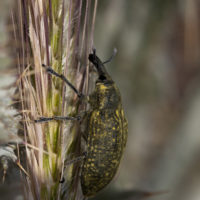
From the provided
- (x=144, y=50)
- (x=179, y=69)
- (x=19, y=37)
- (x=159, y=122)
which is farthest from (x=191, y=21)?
(x=19, y=37)

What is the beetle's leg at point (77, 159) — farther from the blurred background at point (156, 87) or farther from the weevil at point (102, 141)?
the blurred background at point (156, 87)

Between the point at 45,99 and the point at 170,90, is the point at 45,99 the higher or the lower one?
the higher one

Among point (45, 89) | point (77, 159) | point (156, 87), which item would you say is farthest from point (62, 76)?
point (156, 87)

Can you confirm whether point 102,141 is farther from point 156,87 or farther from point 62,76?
point 156,87

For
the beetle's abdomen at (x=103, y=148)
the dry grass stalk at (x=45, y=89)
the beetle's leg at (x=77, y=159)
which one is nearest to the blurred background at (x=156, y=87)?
the beetle's abdomen at (x=103, y=148)

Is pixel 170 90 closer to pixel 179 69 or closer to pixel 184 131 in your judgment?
pixel 179 69

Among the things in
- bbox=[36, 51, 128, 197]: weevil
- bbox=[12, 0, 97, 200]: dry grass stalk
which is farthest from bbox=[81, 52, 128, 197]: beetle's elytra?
bbox=[12, 0, 97, 200]: dry grass stalk

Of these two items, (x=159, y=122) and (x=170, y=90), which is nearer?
(x=170, y=90)

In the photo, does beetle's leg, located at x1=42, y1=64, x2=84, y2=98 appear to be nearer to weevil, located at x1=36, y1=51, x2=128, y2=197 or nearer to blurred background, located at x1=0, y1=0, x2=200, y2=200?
weevil, located at x1=36, y1=51, x2=128, y2=197
